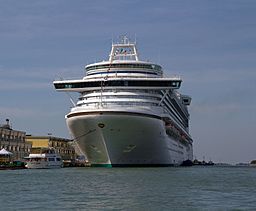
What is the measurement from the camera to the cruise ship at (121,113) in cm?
7469

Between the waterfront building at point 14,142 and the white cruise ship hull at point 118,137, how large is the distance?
57.4 meters

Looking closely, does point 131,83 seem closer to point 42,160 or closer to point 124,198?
point 42,160

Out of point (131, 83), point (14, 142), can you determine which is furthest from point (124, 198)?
point (14, 142)

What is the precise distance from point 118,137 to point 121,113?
3419 mm

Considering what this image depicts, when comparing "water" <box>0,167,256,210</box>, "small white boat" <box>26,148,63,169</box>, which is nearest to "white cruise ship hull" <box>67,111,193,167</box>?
"small white boat" <box>26,148,63,169</box>

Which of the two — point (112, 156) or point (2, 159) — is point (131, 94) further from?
point (2, 159)

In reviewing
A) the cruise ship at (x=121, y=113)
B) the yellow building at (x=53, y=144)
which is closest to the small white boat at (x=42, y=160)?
the cruise ship at (x=121, y=113)

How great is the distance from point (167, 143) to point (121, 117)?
1472cm

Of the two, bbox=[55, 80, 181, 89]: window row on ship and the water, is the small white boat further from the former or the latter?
the water

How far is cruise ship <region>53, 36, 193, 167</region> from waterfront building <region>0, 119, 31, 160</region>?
5508 centimetres

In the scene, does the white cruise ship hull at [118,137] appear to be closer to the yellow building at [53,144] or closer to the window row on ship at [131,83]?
the window row on ship at [131,83]

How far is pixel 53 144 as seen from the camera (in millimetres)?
166750

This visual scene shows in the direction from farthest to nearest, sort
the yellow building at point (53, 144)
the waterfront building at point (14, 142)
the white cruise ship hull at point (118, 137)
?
the yellow building at point (53, 144) < the waterfront building at point (14, 142) < the white cruise ship hull at point (118, 137)

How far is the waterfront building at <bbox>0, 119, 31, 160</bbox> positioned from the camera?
133863mm
